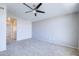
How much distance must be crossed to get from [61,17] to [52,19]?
28 centimetres

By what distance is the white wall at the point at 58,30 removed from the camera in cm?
305

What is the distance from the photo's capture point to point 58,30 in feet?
11.7

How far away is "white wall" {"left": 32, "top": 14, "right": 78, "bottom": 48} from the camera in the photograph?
3.05m

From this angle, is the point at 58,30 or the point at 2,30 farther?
the point at 58,30

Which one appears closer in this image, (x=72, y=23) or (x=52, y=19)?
(x=72, y=23)

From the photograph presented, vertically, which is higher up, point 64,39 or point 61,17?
point 61,17

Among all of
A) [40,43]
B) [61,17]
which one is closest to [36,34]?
[40,43]

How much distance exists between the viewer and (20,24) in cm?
423

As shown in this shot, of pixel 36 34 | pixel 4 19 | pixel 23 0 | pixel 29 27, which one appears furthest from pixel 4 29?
pixel 23 0

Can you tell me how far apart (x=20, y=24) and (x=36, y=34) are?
130cm

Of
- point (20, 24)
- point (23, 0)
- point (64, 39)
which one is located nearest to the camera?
point (23, 0)

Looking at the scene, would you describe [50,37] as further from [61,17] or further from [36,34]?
[61,17]

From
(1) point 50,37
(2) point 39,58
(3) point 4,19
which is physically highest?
(3) point 4,19

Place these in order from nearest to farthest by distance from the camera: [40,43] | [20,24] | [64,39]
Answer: [40,43] < [64,39] < [20,24]
